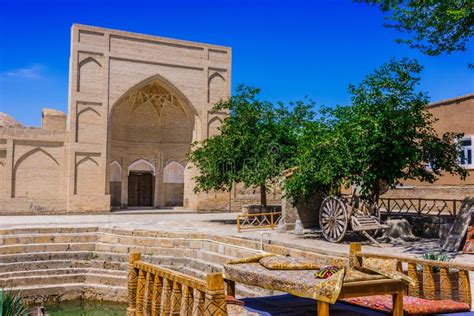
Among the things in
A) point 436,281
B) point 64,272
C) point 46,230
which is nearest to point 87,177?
point 46,230

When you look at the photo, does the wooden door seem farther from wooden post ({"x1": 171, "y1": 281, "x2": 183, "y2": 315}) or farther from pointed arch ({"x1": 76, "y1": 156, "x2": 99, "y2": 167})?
wooden post ({"x1": 171, "y1": 281, "x2": 183, "y2": 315})

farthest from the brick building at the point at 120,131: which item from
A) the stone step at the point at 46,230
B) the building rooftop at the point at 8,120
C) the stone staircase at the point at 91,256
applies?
the stone staircase at the point at 91,256

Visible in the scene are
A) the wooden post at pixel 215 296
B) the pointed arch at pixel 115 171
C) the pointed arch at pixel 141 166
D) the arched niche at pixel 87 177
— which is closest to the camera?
the wooden post at pixel 215 296

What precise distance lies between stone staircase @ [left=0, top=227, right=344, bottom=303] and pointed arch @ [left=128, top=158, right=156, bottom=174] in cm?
1093

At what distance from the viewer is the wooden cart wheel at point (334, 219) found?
11055mm

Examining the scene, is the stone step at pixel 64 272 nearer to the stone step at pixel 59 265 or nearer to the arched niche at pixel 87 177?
the stone step at pixel 59 265

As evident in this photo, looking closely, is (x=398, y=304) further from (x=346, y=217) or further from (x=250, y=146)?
(x=250, y=146)

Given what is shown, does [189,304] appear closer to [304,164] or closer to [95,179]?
[304,164]

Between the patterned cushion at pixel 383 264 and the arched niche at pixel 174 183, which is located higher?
the arched niche at pixel 174 183

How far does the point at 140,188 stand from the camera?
24.7 metres

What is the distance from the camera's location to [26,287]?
36.7 ft

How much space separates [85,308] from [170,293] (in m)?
6.97

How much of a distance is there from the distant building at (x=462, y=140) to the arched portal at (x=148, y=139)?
33.7 ft

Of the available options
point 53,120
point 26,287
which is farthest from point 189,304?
point 53,120
